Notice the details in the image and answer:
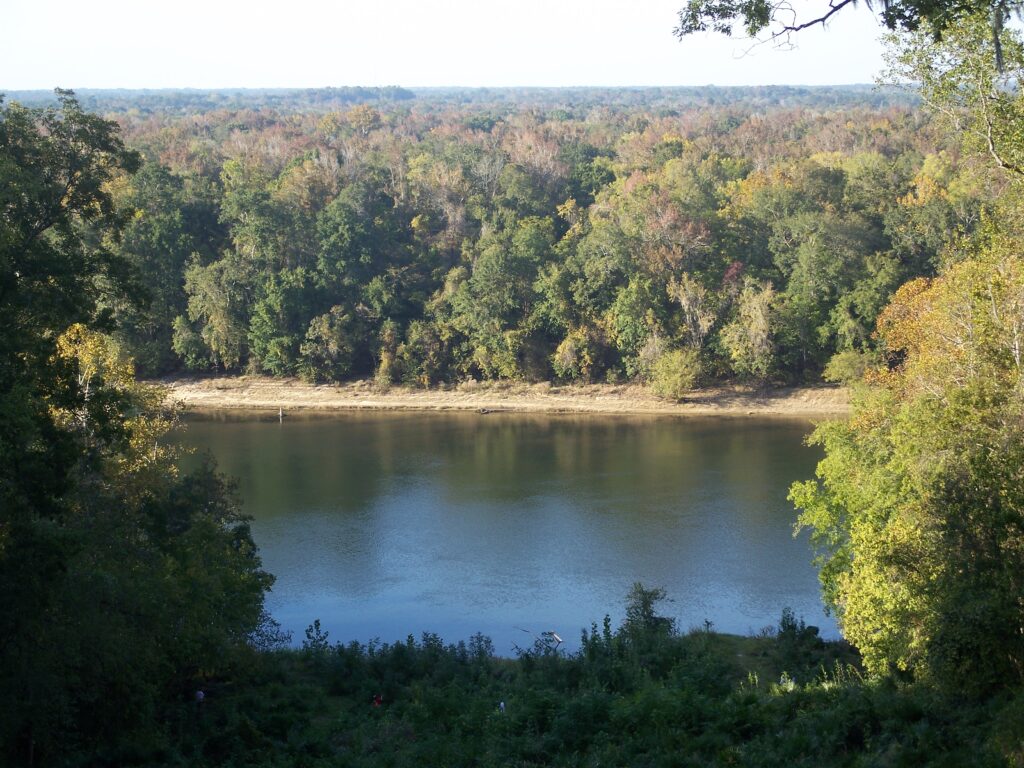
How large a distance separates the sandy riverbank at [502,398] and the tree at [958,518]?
23.4 m

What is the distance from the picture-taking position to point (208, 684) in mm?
13031

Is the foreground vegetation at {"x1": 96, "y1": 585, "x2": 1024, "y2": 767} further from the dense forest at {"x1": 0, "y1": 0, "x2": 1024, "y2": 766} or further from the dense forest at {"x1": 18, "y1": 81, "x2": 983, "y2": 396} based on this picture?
the dense forest at {"x1": 18, "y1": 81, "x2": 983, "y2": 396}

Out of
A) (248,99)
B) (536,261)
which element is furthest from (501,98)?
(536,261)

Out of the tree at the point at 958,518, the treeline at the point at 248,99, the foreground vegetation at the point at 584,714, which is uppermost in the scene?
the treeline at the point at 248,99

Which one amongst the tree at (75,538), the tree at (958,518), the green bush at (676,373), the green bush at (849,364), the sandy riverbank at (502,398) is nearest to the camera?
the tree at (75,538)

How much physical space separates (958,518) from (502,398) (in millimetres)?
32823

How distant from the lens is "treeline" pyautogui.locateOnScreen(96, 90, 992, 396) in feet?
131

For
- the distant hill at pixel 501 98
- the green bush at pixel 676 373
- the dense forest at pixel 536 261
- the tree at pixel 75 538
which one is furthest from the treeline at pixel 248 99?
the tree at pixel 75 538

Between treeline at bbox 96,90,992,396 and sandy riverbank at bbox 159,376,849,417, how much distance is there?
69cm

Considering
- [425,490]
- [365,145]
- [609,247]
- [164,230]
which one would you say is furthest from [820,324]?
[365,145]

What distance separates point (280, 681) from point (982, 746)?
8290mm

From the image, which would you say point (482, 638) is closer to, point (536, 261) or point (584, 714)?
point (584, 714)

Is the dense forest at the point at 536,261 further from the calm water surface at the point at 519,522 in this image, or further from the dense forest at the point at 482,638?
the dense forest at the point at 482,638

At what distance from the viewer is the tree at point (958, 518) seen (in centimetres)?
945
